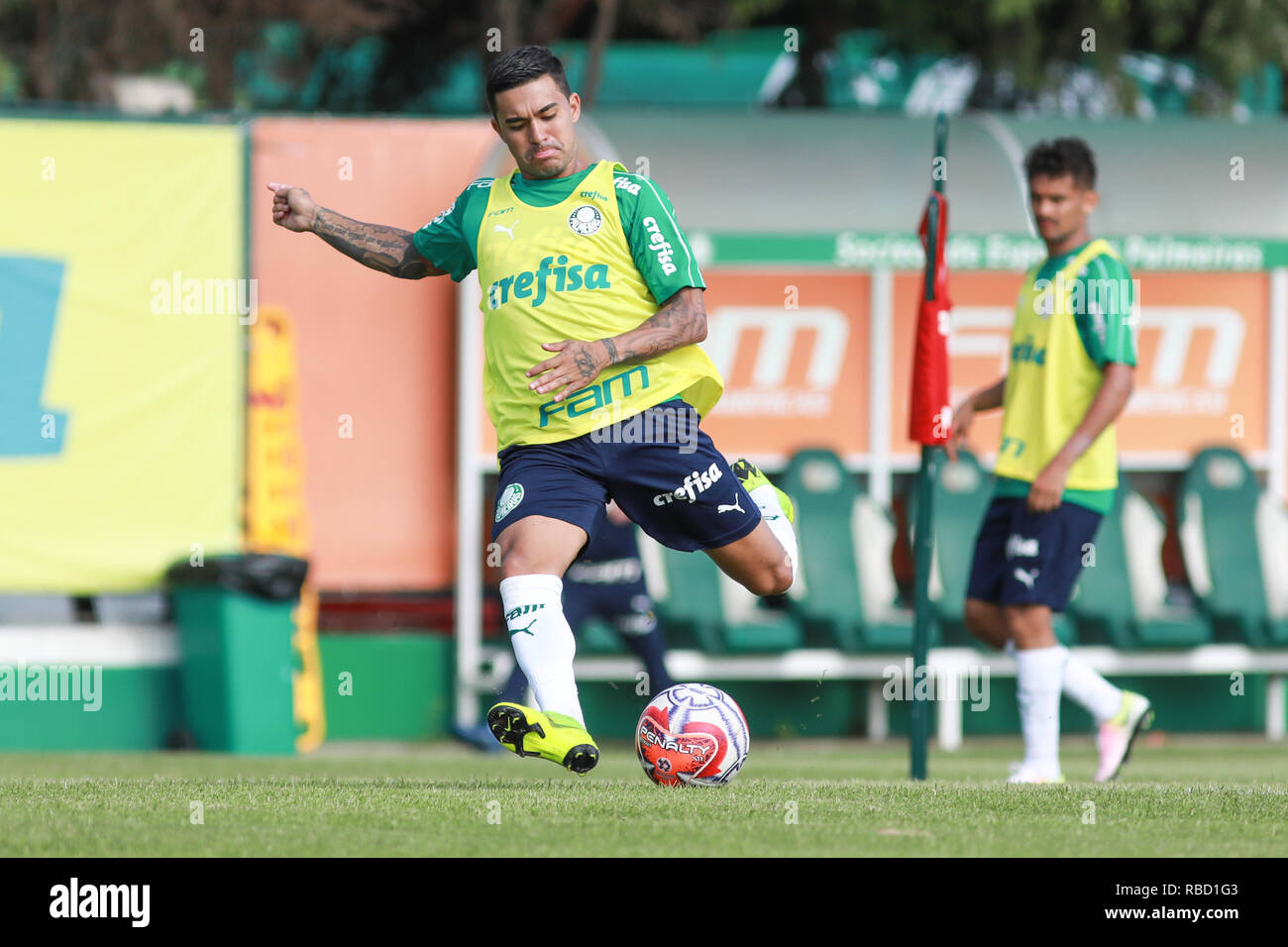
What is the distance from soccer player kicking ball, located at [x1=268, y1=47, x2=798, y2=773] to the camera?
18.8 ft

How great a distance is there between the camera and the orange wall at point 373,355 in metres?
12.0

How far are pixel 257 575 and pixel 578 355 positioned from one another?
5.25m

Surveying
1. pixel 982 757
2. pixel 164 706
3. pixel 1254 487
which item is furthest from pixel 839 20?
pixel 164 706

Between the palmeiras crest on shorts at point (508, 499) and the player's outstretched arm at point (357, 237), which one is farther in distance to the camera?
the player's outstretched arm at point (357, 237)

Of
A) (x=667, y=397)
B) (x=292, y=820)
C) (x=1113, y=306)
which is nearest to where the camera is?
(x=292, y=820)

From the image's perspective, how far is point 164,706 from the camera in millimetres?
10859

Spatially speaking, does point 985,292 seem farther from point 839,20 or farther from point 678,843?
point 678,843

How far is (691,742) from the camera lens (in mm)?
6055

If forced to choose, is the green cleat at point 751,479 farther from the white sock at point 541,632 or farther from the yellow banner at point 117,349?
the yellow banner at point 117,349

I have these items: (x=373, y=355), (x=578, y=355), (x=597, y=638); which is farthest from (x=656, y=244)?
(x=373, y=355)

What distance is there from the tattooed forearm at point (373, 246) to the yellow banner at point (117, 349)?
16.9 feet

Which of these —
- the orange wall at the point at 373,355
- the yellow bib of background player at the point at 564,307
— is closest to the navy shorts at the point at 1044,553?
the yellow bib of background player at the point at 564,307

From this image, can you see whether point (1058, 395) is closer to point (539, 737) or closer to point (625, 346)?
point (625, 346)

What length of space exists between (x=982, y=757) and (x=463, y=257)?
18.9 ft
